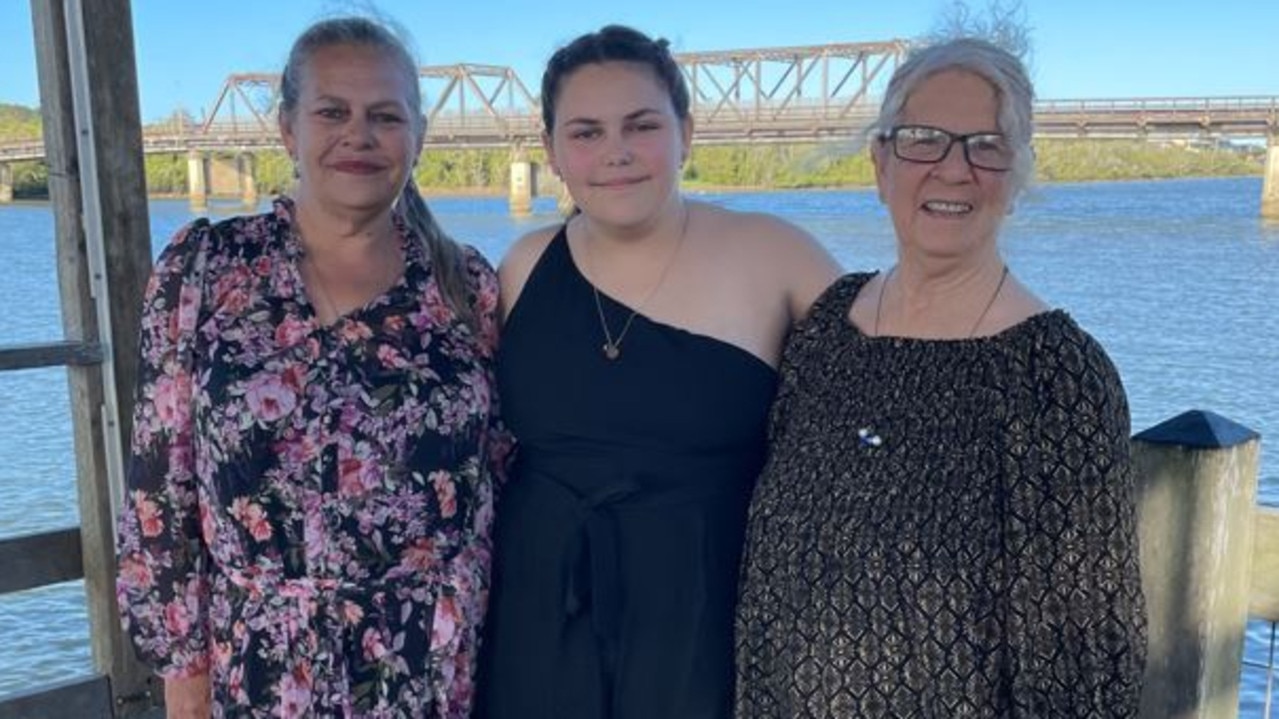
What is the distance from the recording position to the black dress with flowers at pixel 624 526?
1.81 meters

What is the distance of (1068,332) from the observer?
4.83 ft

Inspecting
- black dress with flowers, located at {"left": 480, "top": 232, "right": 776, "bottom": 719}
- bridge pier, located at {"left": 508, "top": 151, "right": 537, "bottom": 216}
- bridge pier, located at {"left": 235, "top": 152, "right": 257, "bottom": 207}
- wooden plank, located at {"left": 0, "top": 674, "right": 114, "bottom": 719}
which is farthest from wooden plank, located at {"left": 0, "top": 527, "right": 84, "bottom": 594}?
bridge pier, located at {"left": 508, "top": 151, "right": 537, "bottom": 216}

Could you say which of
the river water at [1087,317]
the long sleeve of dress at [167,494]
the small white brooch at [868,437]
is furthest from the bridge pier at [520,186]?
the small white brooch at [868,437]

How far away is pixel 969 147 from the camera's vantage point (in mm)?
1593

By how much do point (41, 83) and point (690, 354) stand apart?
1748mm

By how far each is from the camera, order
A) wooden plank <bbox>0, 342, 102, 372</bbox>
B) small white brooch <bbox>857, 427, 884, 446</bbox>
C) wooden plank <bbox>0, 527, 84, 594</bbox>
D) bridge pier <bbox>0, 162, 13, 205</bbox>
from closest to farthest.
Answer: small white brooch <bbox>857, 427, 884, 446</bbox>
wooden plank <bbox>0, 342, 102, 372</bbox>
wooden plank <bbox>0, 527, 84, 594</bbox>
bridge pier <bbox>0, 162, 13, 205</bbox>

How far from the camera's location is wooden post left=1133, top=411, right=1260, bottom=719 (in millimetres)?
1727

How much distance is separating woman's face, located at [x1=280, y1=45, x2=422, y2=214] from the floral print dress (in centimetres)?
14

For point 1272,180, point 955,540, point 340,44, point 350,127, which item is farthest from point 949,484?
point 1272,180

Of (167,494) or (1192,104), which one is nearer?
(167,494)

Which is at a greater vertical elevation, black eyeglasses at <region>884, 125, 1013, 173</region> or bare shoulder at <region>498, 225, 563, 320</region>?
black eyeglasses at <region>884, 125, 1013, 173</region>

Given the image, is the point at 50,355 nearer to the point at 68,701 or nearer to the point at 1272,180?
the point at 68,701

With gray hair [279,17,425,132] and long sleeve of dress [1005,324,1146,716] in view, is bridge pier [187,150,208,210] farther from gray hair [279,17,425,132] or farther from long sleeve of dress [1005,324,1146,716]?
long sleeve of dress [1005,324,1146,716]

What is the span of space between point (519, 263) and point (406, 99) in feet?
1.13
